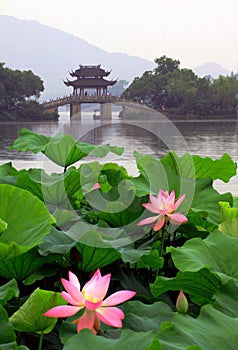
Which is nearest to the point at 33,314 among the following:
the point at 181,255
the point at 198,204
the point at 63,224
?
the point at 181,255

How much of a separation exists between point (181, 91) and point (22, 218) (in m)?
16.9

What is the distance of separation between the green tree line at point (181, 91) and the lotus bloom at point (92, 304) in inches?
603

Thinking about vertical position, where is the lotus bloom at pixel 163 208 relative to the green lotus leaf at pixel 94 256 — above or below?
above

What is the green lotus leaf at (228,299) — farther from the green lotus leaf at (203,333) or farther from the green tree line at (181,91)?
the green tree line at (181,91)

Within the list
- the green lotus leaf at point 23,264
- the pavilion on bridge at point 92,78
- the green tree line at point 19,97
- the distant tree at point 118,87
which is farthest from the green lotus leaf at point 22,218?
the distant tree at point 118,87

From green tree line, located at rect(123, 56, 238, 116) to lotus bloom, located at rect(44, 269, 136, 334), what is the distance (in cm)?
1532

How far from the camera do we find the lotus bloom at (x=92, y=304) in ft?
1.20

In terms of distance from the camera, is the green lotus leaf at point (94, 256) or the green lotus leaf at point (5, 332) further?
the green lotus leaf at point (94, 256)

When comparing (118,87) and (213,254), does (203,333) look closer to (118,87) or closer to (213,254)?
(213,254)

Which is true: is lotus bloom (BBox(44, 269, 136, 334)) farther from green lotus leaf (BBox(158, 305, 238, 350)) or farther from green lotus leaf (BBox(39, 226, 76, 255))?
green lotus leaf (BBox(39, 226, 76, 255))

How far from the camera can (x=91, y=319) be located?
1.23 ft

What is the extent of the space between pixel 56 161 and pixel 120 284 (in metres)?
0.39

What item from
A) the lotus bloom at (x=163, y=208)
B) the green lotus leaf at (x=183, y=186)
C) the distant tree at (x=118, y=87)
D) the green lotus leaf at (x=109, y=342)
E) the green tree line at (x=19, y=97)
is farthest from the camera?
the distant tree at (x=118, y=87)

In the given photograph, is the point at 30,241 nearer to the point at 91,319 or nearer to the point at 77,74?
the point at 91,319
